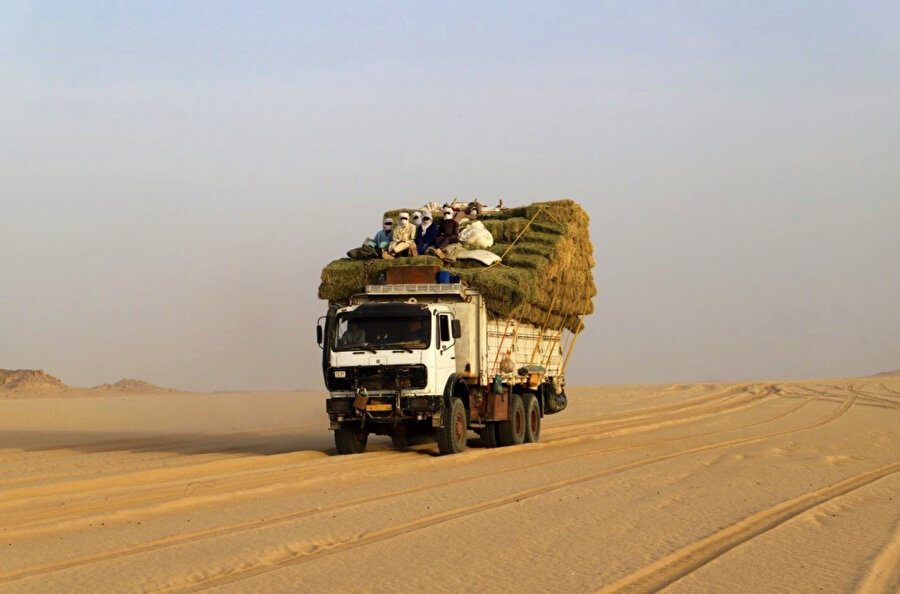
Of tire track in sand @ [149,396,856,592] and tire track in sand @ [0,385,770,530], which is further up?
tire track in sand @ [0,385,770,530]

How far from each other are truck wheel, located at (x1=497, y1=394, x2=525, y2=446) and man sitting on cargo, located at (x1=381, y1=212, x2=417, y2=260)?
380 cm

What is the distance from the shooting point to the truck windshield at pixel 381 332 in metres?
20.1

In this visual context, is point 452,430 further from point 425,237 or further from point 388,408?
point 425,237

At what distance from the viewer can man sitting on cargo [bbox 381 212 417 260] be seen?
22.4 meters

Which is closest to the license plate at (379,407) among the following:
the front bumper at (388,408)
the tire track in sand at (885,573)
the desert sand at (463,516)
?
the front bumper at (388,408)

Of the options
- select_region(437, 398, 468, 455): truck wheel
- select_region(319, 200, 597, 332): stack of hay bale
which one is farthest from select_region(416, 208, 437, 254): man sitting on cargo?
select_region(437, 398, 468, 455): truck wheel

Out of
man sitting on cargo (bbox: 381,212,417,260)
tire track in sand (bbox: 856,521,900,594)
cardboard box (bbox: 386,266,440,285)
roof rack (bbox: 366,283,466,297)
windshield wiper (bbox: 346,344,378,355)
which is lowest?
tire track in sand (bbox: 856,521,900,594)

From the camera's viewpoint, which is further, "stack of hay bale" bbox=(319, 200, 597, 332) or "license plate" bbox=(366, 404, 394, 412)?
"stack of hay bale" bbox=(319, 200, 597, 332)

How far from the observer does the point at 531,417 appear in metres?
24.2

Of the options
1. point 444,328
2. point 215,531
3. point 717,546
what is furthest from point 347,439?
point 717,546

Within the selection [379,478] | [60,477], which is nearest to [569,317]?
[379,478]

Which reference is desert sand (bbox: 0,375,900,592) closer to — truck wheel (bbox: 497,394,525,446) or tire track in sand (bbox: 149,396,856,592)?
tire track in sand (bbox: 149,396,856,592)

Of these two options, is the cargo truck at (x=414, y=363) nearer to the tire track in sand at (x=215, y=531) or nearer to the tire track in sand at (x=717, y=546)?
the tire track in sand at (x=215, y=531)

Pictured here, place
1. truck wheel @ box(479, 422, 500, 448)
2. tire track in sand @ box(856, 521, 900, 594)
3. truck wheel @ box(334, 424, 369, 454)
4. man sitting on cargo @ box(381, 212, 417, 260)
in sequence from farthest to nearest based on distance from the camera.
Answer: truck wheel @ box(479, 422, 500, 448)
man sitting on cargo @ box(381, 212, 417, 260)
truck wheel @ box(334, 424, 369, 454)
tire track in sand @ box(856, 521, 900, 594)
